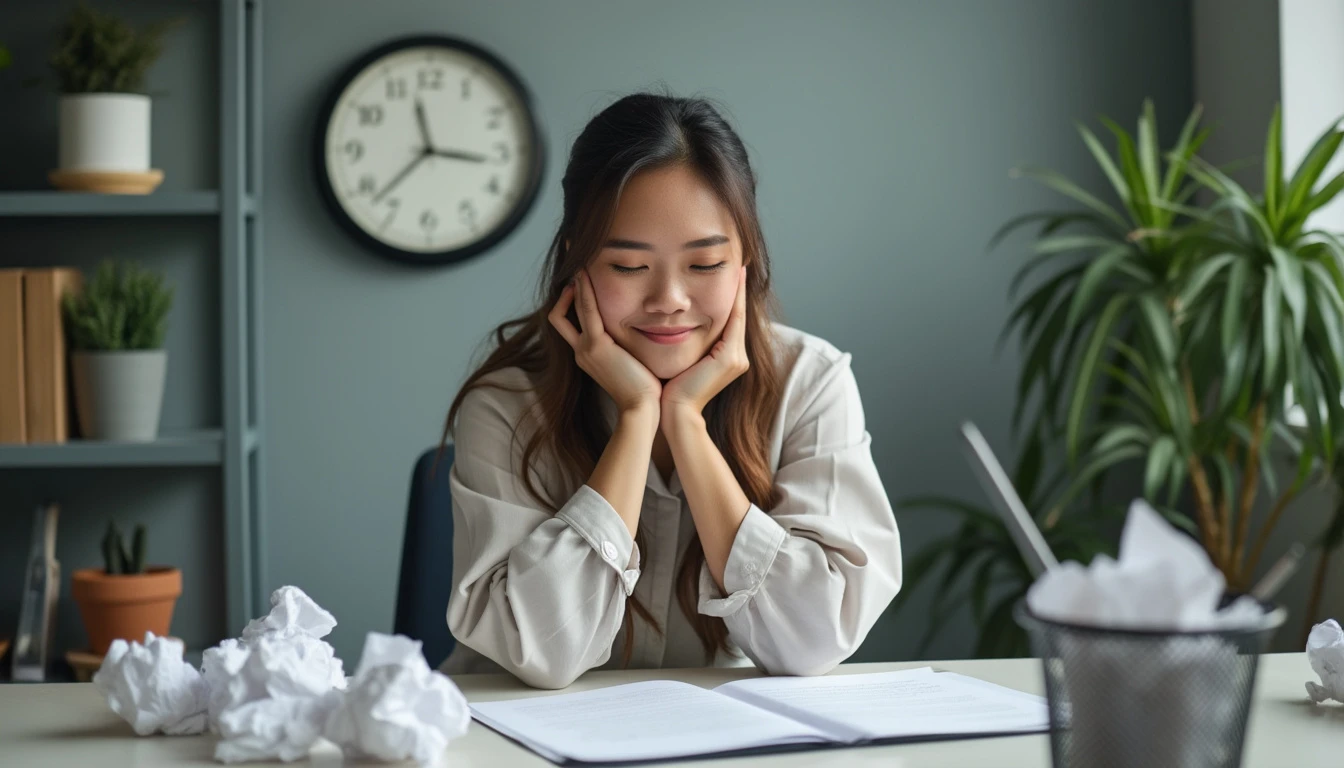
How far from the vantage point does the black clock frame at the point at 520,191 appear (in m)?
2.88

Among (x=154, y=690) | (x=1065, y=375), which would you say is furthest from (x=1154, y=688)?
(x=1065, y=375)

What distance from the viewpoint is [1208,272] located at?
2.26 m

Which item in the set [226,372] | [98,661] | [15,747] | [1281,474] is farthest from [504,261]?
[15,747]

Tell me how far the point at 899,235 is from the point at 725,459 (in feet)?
4.95

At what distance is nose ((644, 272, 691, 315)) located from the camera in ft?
5.12

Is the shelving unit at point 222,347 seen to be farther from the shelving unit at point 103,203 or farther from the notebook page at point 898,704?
the notebook page at point 898,704

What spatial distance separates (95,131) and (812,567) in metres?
1.86

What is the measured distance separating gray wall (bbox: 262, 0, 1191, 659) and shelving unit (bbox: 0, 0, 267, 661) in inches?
2.4

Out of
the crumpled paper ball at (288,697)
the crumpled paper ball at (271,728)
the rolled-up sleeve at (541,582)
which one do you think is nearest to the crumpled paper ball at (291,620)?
the crumpled paper ball at (288,697)

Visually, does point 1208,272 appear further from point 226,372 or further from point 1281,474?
point 226,372

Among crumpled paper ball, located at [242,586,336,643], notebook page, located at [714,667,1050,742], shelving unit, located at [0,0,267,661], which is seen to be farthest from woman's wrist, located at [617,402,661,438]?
shelving unit, located at [0,0,267,661]

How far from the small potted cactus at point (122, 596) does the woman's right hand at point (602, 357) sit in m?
1.31

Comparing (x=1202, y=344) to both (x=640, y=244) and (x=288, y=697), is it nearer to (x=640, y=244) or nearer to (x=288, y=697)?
(x=640, y=244)

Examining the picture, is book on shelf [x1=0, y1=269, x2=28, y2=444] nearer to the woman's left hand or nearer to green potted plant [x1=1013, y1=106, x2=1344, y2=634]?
the woman's left hand
